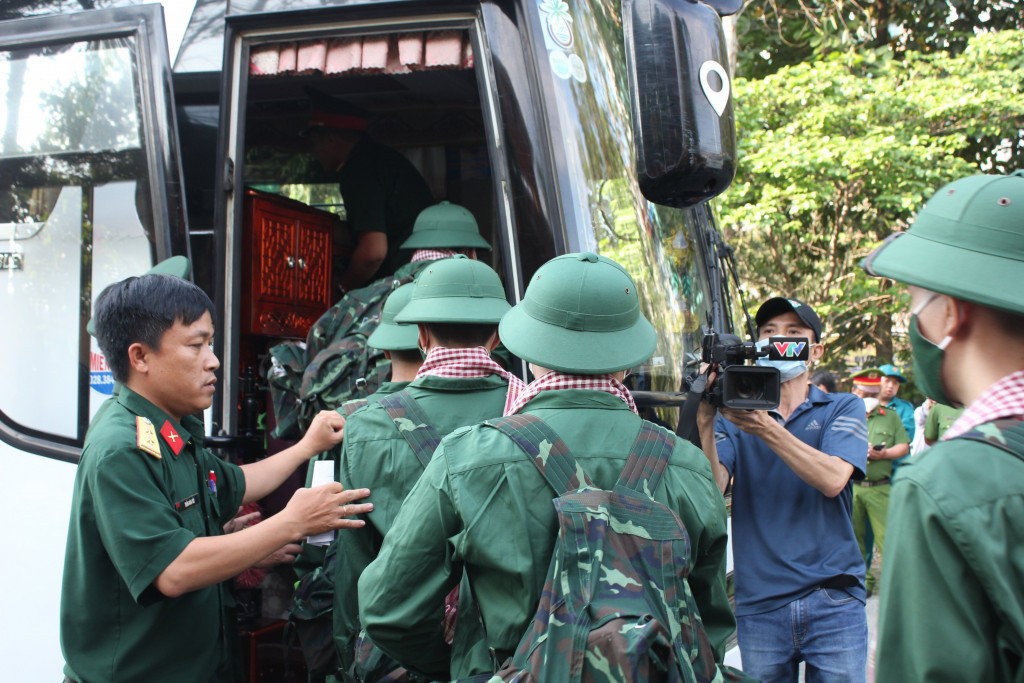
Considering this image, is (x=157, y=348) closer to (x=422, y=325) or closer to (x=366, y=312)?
(x=422, y=325)

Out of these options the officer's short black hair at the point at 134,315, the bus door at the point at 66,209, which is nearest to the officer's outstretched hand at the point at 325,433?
the officer's short black hair at the point at 134,315

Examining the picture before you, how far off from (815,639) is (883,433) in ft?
19.0

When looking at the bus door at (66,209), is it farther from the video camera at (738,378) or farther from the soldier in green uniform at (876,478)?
the soldier in green uniform at (876,478)

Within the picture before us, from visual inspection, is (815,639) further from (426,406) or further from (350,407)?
(350,407)

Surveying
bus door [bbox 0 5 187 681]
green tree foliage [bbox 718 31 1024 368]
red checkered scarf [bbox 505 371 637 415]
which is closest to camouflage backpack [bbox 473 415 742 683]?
red checkered scarf [bbox 505 371 637 415]

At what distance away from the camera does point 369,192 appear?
4.21m

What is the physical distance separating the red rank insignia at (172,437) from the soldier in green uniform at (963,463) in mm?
1700

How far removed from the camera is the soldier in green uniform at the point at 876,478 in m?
7.88

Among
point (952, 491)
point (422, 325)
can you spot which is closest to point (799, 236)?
point (422, 325)

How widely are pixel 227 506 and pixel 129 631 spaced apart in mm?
500

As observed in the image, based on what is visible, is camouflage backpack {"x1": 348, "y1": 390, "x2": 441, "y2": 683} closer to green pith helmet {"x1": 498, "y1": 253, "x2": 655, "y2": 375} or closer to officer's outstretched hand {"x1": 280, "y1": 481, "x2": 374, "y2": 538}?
officer's outstretched hand {"x1": 280, "y1": 481, "x2": 374, "y2": 538}

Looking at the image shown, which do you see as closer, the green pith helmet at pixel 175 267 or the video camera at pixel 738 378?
the video camera at pixel 738 378

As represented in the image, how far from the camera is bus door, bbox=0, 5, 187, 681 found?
3062mm

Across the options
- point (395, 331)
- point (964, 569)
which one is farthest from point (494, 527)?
point (395, 331)
